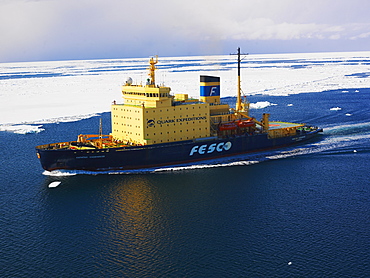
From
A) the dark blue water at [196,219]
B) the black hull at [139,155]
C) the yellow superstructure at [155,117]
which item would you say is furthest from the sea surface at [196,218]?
the yellow superstructure at [155,117]

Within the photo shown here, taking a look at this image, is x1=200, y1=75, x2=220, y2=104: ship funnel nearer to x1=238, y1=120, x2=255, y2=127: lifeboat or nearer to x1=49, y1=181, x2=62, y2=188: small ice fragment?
x1=238, y1=120, x2=255, y2=127: lifeboat

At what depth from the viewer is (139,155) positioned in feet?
89.1

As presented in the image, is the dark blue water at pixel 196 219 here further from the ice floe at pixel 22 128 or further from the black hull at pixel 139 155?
the ice floe at pixel 22 128

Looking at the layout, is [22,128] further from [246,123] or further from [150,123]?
[246,123]

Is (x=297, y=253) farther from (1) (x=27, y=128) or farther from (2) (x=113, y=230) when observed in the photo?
(1) (x=27, y=128)

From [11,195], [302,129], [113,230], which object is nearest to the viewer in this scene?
[113,230]

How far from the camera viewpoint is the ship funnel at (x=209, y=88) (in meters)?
31.8

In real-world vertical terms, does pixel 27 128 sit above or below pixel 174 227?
above

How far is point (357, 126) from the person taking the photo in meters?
38.1

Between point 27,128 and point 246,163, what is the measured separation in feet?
68.7

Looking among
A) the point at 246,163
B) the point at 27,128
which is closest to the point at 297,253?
the point at 246,163

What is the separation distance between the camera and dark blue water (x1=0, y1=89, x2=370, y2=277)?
15.4 metres

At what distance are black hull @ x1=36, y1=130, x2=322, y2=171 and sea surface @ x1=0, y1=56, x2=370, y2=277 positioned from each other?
607mm

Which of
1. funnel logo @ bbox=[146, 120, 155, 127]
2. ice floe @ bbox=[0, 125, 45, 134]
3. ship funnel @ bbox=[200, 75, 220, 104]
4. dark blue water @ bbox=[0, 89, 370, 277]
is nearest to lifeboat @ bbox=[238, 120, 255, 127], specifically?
ship funnel @ bbox=[200, 75, 220, 104]
